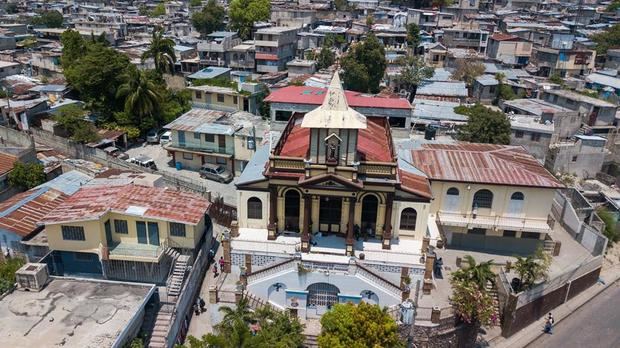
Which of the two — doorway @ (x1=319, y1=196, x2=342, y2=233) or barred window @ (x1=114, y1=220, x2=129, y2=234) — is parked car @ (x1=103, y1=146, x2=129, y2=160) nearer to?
barred window @ (x1=114, y1=220, x2=129, y2=234)

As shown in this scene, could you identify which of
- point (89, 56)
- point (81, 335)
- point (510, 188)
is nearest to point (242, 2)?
point (89, 56)

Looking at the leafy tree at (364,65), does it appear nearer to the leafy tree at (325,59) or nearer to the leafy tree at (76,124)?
the leafy tree at (325,59)

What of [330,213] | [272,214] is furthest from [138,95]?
[330,213]

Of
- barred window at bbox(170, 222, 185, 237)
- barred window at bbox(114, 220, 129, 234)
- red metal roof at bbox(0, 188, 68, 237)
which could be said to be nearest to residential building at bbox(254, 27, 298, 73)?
red metal roof at bbox(0, 188, 68, 237)

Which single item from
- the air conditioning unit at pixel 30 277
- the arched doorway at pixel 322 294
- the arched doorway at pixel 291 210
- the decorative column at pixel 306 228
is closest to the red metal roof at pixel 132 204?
the air conditioning unit at pixel 30 277

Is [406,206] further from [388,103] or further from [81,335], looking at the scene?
[81,335]
